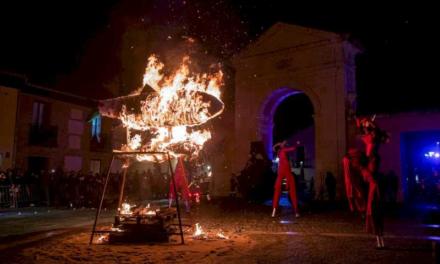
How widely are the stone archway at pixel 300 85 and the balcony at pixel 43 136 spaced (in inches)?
461

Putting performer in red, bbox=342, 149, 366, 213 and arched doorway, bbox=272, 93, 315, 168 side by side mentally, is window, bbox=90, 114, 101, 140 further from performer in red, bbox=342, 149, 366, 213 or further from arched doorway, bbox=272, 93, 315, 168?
performer in red, bbox=342, 149, 366, 213

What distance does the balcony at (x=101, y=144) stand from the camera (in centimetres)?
3053

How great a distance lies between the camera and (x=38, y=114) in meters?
26.5

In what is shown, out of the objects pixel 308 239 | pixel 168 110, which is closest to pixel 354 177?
pixel 308 239

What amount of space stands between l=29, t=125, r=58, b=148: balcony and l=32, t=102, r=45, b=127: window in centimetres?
32

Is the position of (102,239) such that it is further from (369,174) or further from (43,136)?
(43,136)

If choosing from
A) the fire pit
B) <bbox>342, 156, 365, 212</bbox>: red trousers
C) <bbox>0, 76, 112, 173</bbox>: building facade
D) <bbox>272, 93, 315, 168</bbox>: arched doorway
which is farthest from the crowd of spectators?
<bbox>342, 156, 365, 212</bbox>: red trousers

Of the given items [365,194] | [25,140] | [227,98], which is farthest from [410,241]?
[25,140]

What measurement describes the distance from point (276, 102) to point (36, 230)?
55.5 feet

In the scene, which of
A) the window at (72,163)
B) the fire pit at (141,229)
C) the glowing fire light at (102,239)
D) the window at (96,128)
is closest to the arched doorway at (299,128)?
the window at (96,128)

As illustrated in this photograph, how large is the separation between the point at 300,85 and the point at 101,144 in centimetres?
1597

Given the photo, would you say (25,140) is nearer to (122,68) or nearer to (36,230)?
(122,68)

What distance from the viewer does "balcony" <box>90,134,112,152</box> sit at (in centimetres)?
3053

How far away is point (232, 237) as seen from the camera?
10.1 metres
